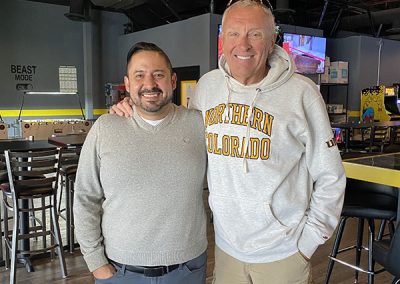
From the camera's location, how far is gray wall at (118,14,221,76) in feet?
20.9

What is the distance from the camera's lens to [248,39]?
53.6 inches

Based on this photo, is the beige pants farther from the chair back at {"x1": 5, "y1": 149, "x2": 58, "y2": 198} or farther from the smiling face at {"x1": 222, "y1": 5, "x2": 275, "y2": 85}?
the chair back at {"x1": 5, "y1": 149, "x2": 58, "y2": 198}

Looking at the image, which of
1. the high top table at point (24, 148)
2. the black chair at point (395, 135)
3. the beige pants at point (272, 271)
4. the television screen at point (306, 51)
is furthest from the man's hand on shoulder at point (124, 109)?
the black chair at point (395, 135)

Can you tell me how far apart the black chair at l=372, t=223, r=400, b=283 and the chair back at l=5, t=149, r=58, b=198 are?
2.14 m

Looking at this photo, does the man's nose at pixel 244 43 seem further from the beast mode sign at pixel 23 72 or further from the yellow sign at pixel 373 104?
the beast mode sign at pixel 23 72

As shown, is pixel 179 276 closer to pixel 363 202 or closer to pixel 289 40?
pixel 363 202

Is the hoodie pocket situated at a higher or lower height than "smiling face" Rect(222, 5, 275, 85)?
lower

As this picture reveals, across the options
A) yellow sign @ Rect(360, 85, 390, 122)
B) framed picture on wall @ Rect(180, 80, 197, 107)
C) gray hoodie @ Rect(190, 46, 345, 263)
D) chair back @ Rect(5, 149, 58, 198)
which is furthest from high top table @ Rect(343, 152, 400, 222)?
yellow sign @ Rect(360, 85, 390, 122)

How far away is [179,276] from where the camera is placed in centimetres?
142

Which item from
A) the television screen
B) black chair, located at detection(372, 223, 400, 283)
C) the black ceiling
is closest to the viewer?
black chair, located at detection(372, 223, 400, 283)

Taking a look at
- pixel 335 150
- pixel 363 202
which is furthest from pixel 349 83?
pixel 335 150

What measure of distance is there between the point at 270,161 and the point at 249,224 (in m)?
0.23

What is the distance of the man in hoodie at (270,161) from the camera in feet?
4.44

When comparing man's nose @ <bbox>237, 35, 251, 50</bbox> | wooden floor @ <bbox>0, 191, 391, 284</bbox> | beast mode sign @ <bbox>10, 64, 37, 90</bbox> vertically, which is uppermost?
beast mode sign @ <bbox>10, 64, 37, 90</bbox>
